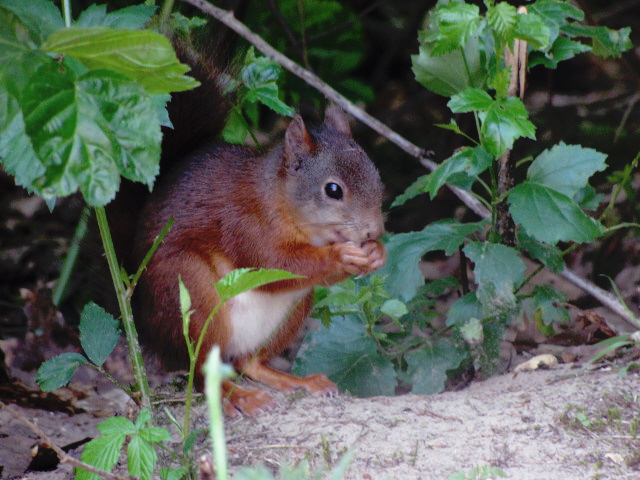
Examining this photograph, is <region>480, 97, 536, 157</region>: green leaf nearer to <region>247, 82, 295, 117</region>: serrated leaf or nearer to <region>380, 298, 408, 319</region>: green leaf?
<region>380, 298, 408, 319</region>: green leaf

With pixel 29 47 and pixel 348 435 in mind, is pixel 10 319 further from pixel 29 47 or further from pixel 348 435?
pixel 29 47

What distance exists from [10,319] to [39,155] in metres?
2.58

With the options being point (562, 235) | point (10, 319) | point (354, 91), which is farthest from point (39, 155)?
point (354, 91)

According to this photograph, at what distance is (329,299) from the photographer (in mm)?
2500

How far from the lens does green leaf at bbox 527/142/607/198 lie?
8.04 ft

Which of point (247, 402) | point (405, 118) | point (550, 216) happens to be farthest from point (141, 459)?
point (405, 118)

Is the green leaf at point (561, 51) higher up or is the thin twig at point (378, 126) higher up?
the green leaf at point (561, 51)

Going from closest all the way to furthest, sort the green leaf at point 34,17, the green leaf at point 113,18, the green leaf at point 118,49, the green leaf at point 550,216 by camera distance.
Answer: the green leaf at point 118,49 < the green leaf at point 34,17 < the green leaf at point 113,18 < the green leaf at point 550,216

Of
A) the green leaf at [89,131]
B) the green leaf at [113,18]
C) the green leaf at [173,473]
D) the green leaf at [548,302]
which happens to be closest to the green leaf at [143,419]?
the green leaf at [173,473]

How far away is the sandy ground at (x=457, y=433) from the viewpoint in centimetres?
183

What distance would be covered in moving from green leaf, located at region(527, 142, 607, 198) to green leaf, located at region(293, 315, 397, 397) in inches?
30.8

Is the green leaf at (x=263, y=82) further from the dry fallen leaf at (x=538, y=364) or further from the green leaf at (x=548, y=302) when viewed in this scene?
the dry fallen leaf at (x=538, y=364)

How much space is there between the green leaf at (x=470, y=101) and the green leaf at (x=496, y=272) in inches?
18.4

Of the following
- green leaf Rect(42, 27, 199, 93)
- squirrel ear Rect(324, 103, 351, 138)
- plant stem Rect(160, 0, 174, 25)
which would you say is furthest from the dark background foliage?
green leaf Rect(42, 27, 199, 93)
